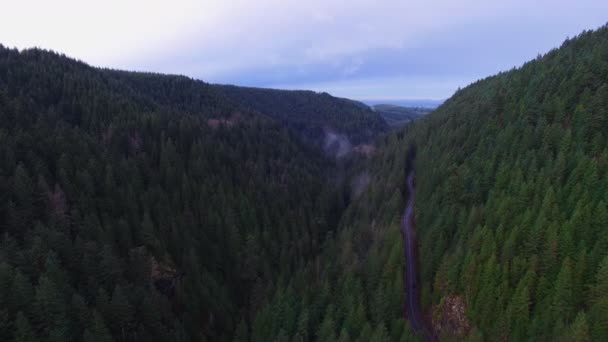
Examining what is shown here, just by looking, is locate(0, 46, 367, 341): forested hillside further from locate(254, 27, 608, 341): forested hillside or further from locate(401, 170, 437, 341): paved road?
locate(401, 170, 437, 341): paved road

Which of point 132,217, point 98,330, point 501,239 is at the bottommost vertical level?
point 98,330

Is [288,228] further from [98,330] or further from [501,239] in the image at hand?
[98,330]

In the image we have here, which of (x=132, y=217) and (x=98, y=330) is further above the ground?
(x=132, y=217)

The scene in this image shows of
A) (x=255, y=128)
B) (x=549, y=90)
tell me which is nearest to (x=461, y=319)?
(x=549, y=90)

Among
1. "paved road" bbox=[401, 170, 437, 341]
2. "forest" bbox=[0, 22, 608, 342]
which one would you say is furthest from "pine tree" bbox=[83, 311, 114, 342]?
"paved road" bbox=[401, 170, 437, 341]

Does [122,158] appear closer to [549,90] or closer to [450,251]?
[450,251]

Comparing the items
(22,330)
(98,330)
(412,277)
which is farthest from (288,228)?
(22,330)
